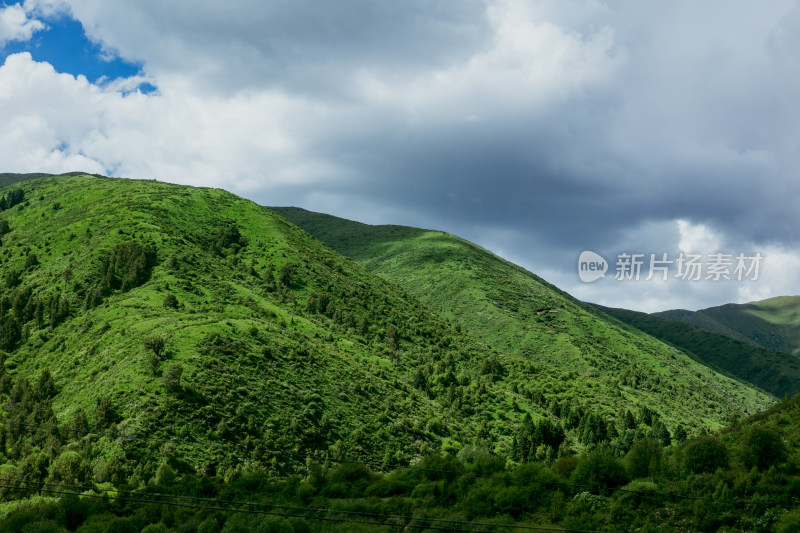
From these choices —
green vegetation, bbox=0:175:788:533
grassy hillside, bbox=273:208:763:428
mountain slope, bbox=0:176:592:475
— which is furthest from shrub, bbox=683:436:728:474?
grassy hillside, bbox=273:208:763:428

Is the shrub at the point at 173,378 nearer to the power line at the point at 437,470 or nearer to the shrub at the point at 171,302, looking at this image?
the power line at the point at 437,470

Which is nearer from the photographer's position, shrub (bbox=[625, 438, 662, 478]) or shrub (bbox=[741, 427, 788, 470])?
shrub (bbox=[741, 427, 788, 470])

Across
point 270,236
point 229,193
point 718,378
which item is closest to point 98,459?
point 270,236

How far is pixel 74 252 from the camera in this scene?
92.9 m

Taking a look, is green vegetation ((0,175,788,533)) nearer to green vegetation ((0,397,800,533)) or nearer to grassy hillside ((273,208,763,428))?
green vegetation ((0,397,800,533))

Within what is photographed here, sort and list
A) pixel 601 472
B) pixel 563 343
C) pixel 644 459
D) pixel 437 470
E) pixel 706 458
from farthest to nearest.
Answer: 1. pixel 563 343
2. pixel 437 470
3. pixel 644 459
4. pixel 601 472
5. pixel 706 458

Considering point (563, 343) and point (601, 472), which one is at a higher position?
point (563, 343)

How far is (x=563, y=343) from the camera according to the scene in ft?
441

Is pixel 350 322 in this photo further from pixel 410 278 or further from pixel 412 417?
pixel 410 278

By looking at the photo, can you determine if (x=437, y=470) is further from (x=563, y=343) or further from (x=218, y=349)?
(x=563, y=343)

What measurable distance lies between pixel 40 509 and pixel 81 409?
14.7 m

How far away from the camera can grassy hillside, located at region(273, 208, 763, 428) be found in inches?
4154

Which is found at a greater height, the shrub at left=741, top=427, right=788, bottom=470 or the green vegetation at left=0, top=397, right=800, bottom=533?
the shrub at left=741, top=427, right=788, bottom=470

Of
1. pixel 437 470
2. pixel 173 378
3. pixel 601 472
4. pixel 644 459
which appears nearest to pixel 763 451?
pixel 644 459
